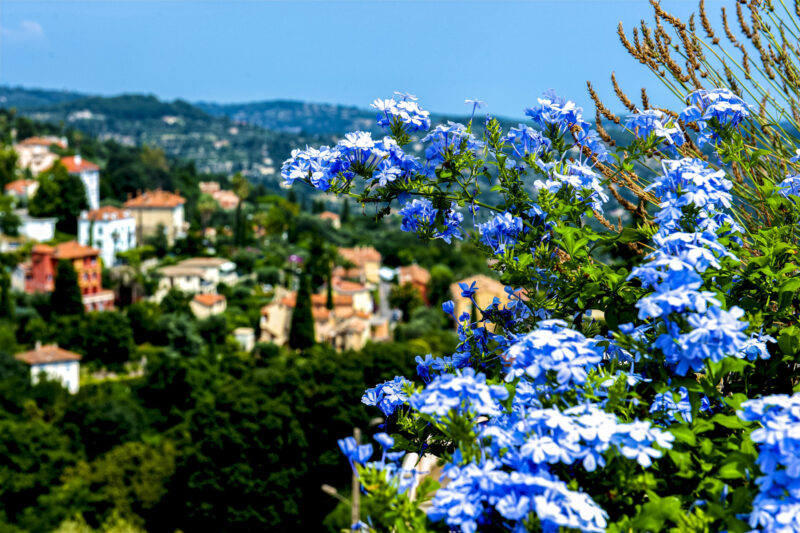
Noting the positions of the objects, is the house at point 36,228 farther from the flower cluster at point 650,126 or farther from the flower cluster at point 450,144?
the flower cluster at point 650,126

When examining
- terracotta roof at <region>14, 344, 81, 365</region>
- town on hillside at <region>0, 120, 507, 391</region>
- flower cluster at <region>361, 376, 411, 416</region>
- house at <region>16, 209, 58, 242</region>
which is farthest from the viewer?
house at <region>16, 209, 58, 242</region>

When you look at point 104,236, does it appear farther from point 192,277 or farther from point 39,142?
point 39,142

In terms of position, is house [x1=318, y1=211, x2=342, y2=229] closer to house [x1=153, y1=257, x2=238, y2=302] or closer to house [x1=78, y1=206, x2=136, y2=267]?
house [x1=78, y1=206, x2=136, y2=267]

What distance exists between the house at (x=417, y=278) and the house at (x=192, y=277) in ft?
44.9

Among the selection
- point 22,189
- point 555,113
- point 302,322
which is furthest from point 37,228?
point 555,113

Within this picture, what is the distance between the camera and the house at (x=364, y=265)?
63438 millimetres

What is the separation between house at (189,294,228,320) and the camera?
49.4 metres

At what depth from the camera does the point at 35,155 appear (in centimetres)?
7550

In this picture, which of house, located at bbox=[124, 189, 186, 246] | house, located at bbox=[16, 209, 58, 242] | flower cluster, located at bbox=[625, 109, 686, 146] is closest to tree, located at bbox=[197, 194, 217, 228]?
house, located at bbox=[124, 189, 186, 246]

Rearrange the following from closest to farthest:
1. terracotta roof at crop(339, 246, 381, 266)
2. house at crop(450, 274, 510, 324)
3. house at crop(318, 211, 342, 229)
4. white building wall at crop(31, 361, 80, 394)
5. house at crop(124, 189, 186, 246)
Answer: house at crop(450, 274, 510, 324) → white building wall at crop(31, 361, 80, 394) → terracotta roof at crop(339, 246, 381, 266) → house at crop(124, 189, 186, 246) → house at crop(318, 211, 342, 229)

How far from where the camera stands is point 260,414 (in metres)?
26.4

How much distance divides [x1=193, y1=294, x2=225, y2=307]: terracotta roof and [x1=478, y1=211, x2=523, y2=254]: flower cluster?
4912 centimetres

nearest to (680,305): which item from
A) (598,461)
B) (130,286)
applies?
(598,461)

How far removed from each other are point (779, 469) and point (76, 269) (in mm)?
53324
